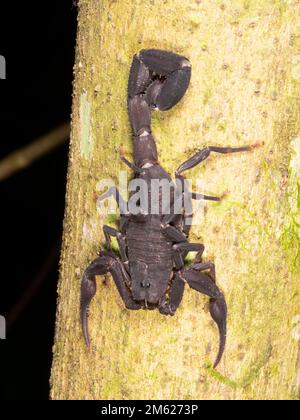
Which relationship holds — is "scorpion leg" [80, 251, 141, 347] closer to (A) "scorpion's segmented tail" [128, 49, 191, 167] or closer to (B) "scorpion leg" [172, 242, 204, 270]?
(B) "scorpion leg" [172, 242, 204, 270]

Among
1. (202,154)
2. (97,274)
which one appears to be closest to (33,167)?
(97,274)

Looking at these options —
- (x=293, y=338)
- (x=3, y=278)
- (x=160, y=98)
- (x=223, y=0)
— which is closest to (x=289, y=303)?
(x=293, y=338)

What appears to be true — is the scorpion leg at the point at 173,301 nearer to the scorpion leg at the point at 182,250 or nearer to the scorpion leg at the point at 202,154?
the scorpion leg at the point at 182,250

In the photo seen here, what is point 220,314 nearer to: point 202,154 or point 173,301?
point 173,301

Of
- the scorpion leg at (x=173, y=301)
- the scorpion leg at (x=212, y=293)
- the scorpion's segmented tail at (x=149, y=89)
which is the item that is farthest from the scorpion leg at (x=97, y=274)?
the scorpion's segmented tail at (x=149, y=89)

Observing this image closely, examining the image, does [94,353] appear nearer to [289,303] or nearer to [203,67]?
[289,303]
